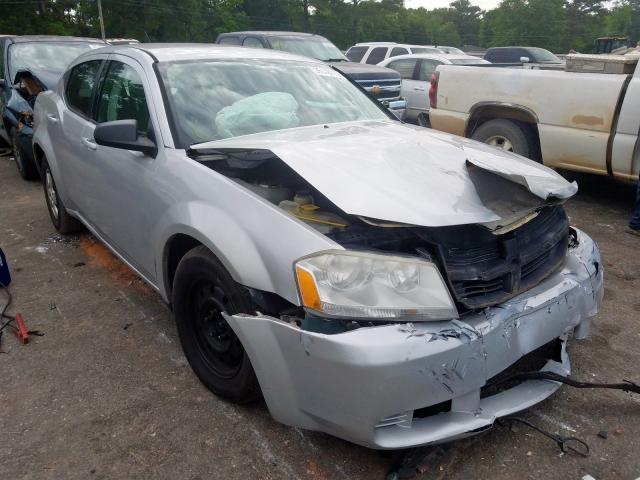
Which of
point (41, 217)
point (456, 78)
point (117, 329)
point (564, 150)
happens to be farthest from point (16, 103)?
point (564, 150)

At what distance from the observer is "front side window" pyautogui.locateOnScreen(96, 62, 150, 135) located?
333 cm

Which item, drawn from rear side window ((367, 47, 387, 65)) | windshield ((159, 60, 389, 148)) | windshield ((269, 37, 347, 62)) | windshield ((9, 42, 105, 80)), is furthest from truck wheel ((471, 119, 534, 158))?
rear side window ((367, 47, 387, 65))

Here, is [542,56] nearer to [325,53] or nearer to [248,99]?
[325,53]

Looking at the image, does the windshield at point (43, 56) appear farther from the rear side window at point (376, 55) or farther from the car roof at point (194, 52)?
the rear side window at point (376, 55)

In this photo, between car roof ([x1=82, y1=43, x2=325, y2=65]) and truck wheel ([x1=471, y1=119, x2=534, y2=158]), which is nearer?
car roof ([x1=82, y1=43, x2=325, y2=65])

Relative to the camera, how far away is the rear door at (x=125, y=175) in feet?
10.3

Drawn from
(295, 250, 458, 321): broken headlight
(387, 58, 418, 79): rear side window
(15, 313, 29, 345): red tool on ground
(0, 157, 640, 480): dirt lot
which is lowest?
(0, 157, 640, 480): dirt lot

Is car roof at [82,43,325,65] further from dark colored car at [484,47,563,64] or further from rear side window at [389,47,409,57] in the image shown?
dark colored car at [484,47,563,64]

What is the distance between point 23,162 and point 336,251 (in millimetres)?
6805

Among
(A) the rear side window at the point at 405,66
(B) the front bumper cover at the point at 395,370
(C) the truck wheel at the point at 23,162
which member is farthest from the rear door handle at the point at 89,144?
(A) the rear side window at the point at 405,66

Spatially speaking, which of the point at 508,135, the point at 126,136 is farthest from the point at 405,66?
the point at 126,136

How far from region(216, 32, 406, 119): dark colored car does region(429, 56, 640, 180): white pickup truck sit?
8.37 ft

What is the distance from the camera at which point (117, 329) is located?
361cm

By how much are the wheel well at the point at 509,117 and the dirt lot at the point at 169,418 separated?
8.79 feet
